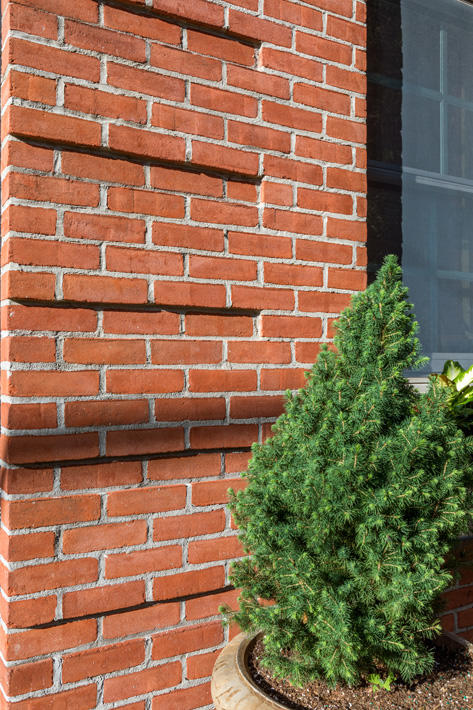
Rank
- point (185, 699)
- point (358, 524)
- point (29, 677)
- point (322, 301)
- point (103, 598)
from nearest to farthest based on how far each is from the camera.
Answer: point (358, 524) < point (29, 677) < point (103, 598) < point (185, 699) < point (322, 301)

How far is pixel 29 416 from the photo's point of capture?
5.07 feet

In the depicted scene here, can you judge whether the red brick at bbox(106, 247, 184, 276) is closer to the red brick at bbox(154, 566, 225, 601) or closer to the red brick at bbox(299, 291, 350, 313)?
the red brick at bbox(299, 291, 350, 313)

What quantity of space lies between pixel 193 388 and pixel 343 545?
0.67 meters

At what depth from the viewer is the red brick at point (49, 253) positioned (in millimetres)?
1535

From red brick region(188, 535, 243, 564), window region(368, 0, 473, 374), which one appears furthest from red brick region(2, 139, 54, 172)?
window region(368, 0, 473, 374)

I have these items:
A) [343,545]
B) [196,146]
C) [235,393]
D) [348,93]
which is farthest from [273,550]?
[348,93]

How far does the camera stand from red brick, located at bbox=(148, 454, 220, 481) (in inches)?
68.4

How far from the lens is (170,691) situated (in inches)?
68.3

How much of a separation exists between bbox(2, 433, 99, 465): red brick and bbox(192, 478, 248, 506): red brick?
354 millimetres

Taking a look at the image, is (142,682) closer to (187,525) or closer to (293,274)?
(187,525)

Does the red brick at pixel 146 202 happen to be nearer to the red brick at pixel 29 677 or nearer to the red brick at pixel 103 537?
the red brick at pixel 103 537

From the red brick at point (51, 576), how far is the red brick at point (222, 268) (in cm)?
92

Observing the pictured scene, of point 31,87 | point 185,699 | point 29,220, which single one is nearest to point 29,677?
point 185,699

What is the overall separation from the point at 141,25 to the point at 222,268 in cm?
77
